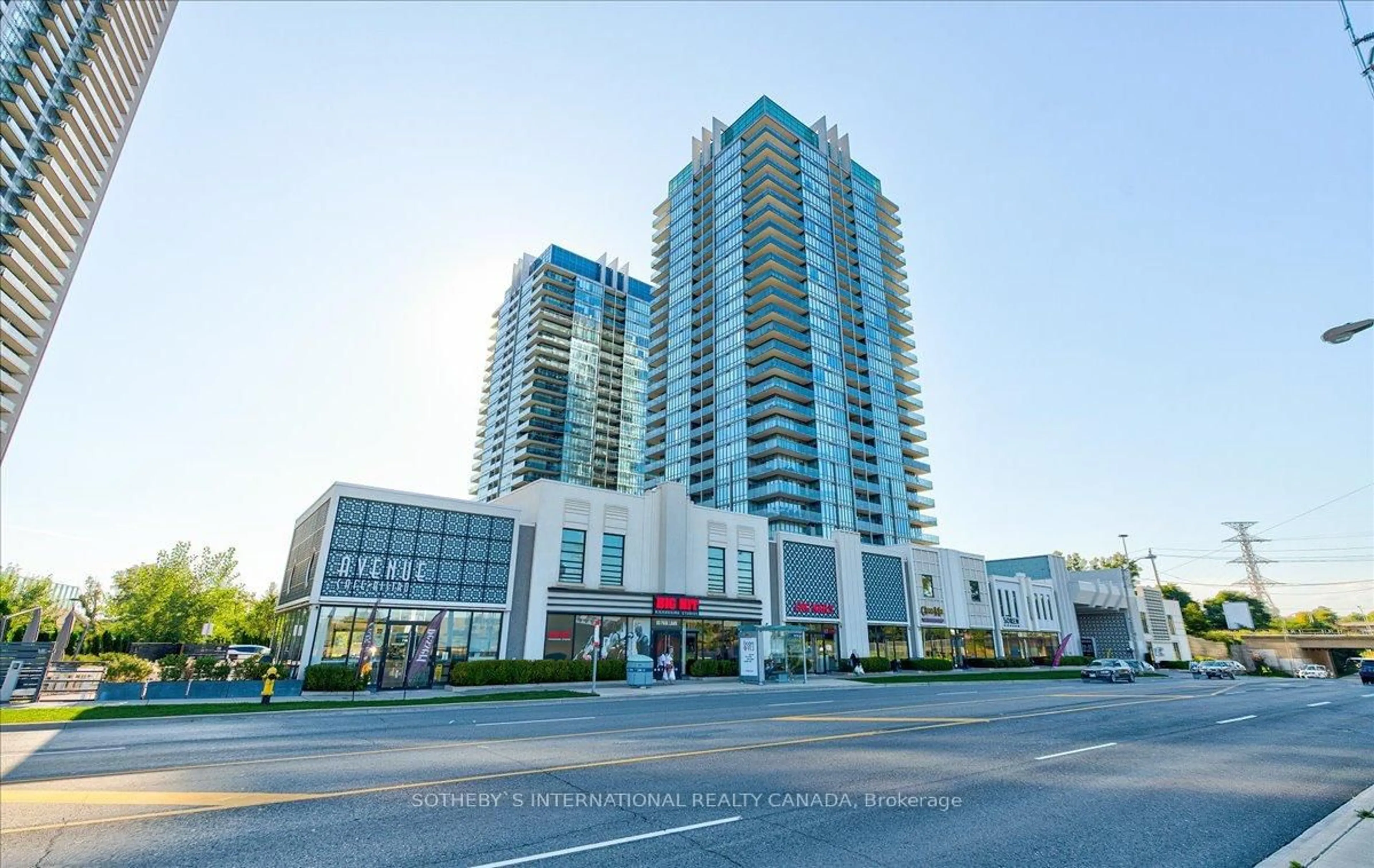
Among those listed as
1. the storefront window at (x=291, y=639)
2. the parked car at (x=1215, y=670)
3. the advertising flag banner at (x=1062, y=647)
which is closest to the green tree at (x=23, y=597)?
the storefront window at (x=291, y=639)

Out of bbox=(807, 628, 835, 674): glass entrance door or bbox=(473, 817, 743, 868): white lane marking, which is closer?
bbox=(473, 817, 743, 868): white lane marking

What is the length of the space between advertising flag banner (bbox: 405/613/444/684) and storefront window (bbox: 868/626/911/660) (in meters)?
33.2

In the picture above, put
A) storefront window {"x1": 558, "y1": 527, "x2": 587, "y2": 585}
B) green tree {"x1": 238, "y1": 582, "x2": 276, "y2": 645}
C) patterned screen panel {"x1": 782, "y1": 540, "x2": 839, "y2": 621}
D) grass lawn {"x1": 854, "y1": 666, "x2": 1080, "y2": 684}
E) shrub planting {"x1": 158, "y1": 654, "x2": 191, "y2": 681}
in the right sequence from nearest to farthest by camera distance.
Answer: shrub planting {"x1": 158, "y1": 654, "x2": 191, "y2": 681}, storefront window {"x1": 558, "y1": 527, "x2": 587, "y2": 585}, grass lawn {"x1": 854, "y1": 666, "x2": 1080, "y2": 684}, patterned screen panel {"x1": 782, "y1": 540, "x2": 839, "y2": 621}, green tree {"x1": 238, "y1": 582, "x2": 276, "y2": 645}

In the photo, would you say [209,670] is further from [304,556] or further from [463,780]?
[463,780]

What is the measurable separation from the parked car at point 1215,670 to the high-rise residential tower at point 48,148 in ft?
328

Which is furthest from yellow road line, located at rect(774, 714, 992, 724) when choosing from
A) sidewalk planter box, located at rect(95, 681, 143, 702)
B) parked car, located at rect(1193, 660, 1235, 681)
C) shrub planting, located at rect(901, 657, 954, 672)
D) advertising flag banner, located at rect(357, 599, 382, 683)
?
parked car, located at rect(1193, 660, 1235, 681)

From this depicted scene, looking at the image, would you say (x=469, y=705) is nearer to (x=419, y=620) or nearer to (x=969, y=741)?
(x=419, y=620)

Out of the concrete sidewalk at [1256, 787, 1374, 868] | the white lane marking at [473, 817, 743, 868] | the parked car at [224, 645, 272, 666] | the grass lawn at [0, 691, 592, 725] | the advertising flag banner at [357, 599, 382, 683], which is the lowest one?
the grass lawn at [0, 691, 592, 725]

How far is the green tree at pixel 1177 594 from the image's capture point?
110500 mm

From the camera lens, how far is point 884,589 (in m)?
49.8

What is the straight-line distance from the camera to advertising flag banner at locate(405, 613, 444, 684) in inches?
1056

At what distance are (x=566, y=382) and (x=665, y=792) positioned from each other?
109160mm

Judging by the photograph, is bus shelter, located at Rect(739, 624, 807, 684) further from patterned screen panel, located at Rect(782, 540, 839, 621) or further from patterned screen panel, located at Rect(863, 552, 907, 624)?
patterned screen panel, located at Rect(863, 552, 907, 624)

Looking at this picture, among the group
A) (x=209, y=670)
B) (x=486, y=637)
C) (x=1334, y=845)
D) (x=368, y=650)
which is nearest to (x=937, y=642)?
(x=486, y=637)
